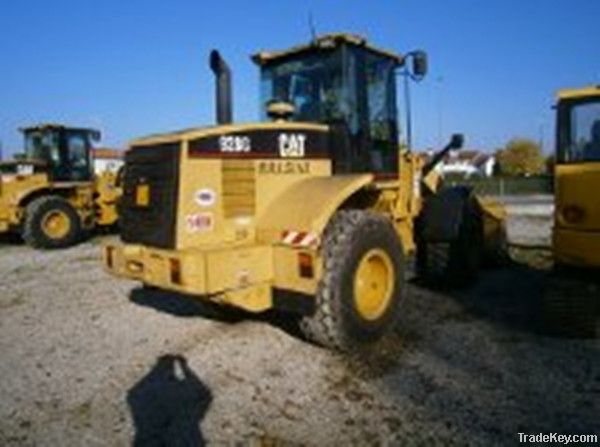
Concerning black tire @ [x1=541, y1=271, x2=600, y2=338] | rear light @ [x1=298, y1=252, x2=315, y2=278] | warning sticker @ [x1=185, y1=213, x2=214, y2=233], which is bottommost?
black tire @ [x1=541, y1=271, x2=600, y2=338]

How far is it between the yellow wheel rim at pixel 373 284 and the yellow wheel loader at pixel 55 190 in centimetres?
1208

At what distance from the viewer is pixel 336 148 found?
805 centimetres

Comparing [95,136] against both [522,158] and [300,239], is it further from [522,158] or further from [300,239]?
[522,158]

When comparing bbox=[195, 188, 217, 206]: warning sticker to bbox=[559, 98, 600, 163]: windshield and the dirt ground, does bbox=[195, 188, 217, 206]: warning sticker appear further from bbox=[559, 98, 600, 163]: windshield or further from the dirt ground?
bbox=[559, 98, 600, 163]: windshield

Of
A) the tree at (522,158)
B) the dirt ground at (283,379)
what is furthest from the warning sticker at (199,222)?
the tree at (522,158)

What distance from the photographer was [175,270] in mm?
6391

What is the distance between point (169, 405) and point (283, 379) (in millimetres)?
1075

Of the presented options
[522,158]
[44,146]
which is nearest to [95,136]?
[44,146]

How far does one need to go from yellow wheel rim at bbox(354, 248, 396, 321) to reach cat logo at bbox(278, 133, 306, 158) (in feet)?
4.12

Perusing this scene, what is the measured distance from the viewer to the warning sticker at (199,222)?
666 centimetres

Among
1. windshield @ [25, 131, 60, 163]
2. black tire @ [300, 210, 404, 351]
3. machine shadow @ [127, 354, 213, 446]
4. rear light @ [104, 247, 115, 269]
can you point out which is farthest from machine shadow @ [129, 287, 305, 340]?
windshield @ [25, 131, 60, 163]

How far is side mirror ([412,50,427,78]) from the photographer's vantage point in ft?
28.5

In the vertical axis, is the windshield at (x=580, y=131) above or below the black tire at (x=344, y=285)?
above

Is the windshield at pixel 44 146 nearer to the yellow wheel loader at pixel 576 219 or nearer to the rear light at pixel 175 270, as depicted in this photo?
the rear light at pixel 175 270
